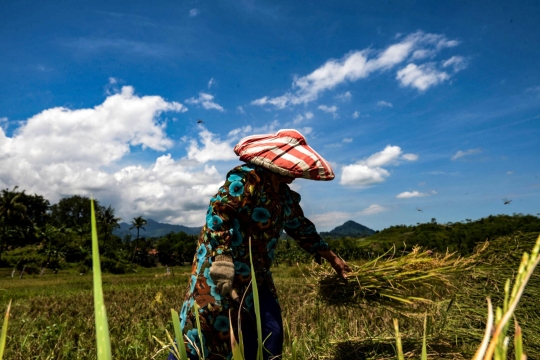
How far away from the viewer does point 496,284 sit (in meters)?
2.93

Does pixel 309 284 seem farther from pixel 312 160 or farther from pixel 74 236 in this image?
pixel 74 236

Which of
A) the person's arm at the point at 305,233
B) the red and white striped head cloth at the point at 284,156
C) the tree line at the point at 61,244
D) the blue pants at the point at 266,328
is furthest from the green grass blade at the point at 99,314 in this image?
the tree line at the point at 61,244

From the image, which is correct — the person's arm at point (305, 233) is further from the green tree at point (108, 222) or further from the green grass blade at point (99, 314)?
A: the green tree at point (108, 222)

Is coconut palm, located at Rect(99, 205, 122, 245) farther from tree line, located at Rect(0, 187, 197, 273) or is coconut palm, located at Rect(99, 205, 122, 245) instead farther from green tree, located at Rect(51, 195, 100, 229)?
green tree, located at Rect(51, 195, 100, 229)

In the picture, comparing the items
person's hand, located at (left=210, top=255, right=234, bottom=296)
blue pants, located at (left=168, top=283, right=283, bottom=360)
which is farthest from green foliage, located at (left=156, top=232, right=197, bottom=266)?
person's hand, located at (left=210, top=255, right=234, bottom=296)

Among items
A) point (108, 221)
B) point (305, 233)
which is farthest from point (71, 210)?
point (305, 233)

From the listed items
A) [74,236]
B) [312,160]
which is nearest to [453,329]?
[312,160]

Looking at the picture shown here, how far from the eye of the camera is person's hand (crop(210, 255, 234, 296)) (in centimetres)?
211

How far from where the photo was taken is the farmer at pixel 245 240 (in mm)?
2264

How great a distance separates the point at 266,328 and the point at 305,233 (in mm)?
749

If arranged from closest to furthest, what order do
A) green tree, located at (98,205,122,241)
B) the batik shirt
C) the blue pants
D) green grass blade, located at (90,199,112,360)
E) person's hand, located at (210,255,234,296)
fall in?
1. green grass blade, located at (90,199,112,360)
2. person's hand, located at (210,255,234,296)
3. the batik shirt
4. the blue pants
5. green tree, located at (98,205,122,241)

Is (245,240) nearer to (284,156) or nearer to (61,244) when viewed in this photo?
(284,156)

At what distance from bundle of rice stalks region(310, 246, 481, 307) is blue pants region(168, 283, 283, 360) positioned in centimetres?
56

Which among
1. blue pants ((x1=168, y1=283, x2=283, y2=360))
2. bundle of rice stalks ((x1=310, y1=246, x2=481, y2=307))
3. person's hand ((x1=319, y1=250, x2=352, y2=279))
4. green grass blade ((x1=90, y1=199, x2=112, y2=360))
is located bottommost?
blue pants ((x1=168, y1=283, x2=283, y2=360))
